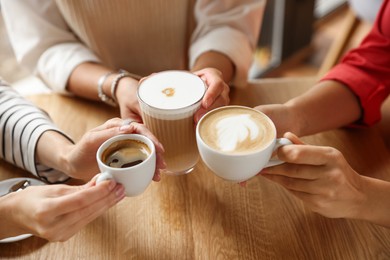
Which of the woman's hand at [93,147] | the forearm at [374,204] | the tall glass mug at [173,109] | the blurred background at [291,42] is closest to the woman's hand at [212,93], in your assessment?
the tall glass mug at [173,109]

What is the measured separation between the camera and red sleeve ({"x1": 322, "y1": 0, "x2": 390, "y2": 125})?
99 cm

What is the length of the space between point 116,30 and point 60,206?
69 cm

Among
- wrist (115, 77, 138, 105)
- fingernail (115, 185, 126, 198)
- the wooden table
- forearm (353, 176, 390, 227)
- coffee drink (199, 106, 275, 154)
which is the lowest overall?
the wooden table

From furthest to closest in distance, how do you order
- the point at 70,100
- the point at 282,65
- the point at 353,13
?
A: the point at 282,65 → the point at 353,13 → the point at 70,100

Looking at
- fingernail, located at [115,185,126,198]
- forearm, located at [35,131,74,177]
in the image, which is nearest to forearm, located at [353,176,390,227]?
fingernail, located at [115,185,126,198]

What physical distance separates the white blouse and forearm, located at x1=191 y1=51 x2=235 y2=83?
0.02 meters

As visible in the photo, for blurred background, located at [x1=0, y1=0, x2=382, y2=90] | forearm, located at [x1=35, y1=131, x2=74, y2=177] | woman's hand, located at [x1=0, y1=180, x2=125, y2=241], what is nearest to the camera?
woman's hand, located at [x1=0, y1=180, x2=125, y2=241]

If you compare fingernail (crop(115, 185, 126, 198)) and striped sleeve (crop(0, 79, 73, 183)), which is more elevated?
fingernail (crop(115, 185, 126, 198))

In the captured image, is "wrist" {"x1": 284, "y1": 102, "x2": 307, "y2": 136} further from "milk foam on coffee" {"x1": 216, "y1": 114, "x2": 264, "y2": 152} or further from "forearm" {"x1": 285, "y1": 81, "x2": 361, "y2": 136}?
"milk foam on coffee" {"x1": 216, "y1": 114, "x2": 264, "y2": 152}

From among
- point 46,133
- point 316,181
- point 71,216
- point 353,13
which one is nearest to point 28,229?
point 71,216

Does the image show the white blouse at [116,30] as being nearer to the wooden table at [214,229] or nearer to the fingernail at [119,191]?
the wooden table at [214,229]

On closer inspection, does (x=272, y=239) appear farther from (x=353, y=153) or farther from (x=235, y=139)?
(x=353, y=153)

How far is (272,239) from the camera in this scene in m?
0.76

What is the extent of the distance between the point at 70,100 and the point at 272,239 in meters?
0.67
